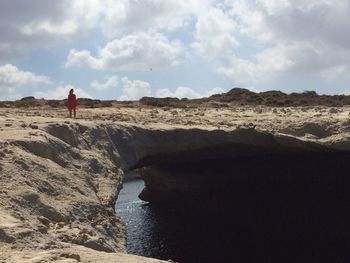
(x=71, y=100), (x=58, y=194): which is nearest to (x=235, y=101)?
(x=71, y=100)

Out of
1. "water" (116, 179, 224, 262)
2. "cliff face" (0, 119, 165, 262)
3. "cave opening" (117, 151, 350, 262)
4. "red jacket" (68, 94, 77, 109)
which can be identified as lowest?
"water" (116, 179, 224, 262)

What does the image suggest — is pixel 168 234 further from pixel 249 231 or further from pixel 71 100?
pixel 71 100

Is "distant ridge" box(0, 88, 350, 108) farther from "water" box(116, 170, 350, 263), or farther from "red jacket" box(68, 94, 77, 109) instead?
"red jacket" box(68, 94, 77, 109)

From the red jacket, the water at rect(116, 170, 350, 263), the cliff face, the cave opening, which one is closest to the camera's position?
the cliff face

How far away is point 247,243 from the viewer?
27.1 metres

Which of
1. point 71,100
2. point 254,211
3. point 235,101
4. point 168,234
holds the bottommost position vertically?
point 168,234

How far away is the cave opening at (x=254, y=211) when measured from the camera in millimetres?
25859

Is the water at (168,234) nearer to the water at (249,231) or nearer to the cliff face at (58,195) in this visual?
the water at (249,231)

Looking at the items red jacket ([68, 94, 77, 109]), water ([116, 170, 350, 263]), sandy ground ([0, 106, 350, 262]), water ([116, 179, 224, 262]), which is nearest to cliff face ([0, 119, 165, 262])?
sandy ground ([0, 106, 350, 262])

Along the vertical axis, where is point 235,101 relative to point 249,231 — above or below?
above

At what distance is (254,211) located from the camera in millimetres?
32312

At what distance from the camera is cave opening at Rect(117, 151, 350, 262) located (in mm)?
25859

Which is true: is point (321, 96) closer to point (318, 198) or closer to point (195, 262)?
point (318, 198)

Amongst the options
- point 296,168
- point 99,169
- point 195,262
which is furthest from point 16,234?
point 296,168
